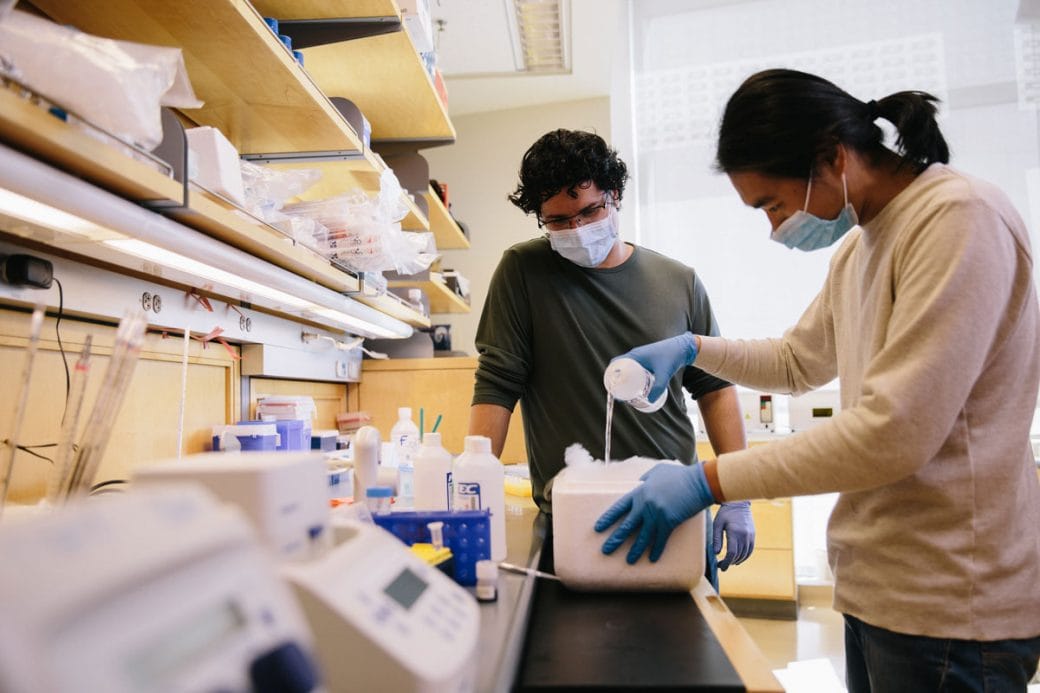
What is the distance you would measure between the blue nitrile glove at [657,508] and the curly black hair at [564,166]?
80 cm

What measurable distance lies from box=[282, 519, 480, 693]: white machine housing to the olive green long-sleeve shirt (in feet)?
3.07

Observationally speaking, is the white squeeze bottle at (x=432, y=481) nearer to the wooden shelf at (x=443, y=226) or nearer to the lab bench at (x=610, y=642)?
the lab bench at (x=610, y=642)

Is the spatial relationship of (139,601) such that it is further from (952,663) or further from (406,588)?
(952,663)

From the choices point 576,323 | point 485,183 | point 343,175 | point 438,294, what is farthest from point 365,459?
point 485,183

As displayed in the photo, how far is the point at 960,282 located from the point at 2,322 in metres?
1.53

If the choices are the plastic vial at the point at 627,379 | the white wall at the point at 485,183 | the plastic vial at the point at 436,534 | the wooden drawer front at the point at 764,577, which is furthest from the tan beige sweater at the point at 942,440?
the white wall at the point at 485,183

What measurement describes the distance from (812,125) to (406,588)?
2.93 feet

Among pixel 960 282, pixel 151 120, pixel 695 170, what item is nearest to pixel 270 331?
pixel 151 120

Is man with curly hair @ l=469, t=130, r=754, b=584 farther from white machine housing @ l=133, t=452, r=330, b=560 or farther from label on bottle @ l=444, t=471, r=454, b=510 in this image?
white machine housing @ l=133, t=452, r=330, b=560

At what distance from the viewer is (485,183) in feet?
13.6

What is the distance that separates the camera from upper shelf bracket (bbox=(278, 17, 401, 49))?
186 centimetres

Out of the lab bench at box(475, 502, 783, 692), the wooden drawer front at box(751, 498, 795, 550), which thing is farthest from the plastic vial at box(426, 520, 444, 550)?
the wooden drawer front at box(751, 498, 795, 550)

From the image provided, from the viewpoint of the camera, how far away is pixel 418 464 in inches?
48.2

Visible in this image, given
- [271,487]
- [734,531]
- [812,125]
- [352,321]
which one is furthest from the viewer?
[352,321]
